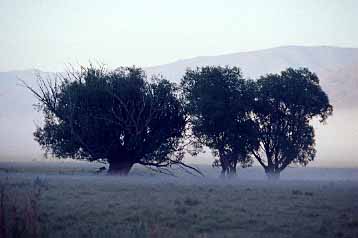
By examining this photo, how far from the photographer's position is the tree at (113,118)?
48000mm

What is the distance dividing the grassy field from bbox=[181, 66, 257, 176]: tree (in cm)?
2031

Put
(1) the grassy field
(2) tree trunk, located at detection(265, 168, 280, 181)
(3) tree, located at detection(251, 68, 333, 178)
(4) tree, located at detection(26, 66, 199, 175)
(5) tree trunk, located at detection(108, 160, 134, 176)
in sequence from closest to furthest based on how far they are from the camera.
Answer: (1) the grassy field → (4) tree, located at detection(26, 66, 199, 175) → (5) tree trunk, located at detection(108, 160, 134, 176) → (3) tree, located at detection(251, 68, 333, 178) → (2) tree trunk, located at detection(265, 168, 280, 181)

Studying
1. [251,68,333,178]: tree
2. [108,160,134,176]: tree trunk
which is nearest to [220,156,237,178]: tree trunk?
[251,68,333,178]: tree

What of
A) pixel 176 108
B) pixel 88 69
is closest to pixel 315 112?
pixel 176 108

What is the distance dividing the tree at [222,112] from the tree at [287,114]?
140cm

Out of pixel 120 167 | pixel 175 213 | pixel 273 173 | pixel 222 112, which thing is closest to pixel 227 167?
pixel 273 173

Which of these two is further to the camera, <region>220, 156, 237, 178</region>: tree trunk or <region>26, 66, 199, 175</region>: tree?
Answer: <region>220, 156, 237, 178</region>: tree trunk

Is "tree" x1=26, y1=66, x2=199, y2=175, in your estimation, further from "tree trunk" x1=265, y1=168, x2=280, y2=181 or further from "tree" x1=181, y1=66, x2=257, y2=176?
"tree trunk" x1=265, y1=168, x2=280, y2=181

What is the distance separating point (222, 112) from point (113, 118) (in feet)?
33.1

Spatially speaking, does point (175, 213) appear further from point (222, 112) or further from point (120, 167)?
point (222, 112)

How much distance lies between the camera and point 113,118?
48.3 m

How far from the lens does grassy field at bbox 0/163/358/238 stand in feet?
53.8

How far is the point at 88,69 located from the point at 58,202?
89.3 ft

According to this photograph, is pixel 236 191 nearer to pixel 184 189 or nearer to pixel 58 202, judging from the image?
pixel 184 189
